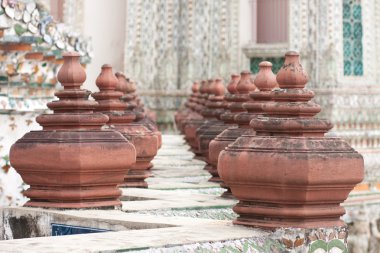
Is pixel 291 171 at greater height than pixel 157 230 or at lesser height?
greater

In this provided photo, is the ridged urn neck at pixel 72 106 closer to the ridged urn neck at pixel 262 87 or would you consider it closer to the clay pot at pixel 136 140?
the ridged urn neck at pixel 262 87

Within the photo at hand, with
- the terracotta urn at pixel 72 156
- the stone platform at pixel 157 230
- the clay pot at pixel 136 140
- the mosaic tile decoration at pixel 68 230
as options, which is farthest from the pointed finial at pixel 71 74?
the clay pot at pixel 136 140

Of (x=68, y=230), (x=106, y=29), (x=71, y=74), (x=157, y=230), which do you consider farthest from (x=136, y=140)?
(x=106, y=29)

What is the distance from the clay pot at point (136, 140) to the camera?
783cm

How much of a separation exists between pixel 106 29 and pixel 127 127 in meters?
12.6

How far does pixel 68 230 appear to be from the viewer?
5676 millimetres

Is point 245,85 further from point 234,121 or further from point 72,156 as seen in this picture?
point 72,156

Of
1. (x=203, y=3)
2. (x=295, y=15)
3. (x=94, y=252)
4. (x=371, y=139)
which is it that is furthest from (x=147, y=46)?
(x=94, y=252)

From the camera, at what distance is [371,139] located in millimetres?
18859

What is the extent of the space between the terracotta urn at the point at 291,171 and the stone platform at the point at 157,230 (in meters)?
0.09

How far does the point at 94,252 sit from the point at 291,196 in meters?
1.06

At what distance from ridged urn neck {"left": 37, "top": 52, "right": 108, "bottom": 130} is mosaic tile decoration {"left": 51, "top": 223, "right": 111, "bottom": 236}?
1.77 ft

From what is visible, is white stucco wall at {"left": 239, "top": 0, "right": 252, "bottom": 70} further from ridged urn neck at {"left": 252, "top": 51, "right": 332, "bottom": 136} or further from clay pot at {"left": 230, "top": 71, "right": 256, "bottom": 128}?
ridged urn neck at {"left": 252, "top": 51, "right": 332, "bottom": 136}

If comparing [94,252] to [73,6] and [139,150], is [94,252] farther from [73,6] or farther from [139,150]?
[73,6]
